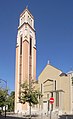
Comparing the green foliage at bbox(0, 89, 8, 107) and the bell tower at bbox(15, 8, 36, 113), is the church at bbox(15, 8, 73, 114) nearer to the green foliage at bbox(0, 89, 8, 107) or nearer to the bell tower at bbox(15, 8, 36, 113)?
the bell tower at bbox(15, 8, 36, 113)

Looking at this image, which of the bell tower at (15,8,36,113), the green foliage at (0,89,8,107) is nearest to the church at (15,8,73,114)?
the bell tower at (15,8,36,113)

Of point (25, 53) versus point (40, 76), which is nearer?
point (40, 76)

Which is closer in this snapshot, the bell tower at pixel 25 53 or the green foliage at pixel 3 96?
the green foliage at pixel 3 96

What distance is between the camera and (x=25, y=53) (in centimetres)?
11500

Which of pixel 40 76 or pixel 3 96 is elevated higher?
pixel 40 76

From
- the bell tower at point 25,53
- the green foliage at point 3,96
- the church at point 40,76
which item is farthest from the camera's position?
the bell tower at point 25,53

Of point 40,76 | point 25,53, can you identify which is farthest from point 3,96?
point 25,53

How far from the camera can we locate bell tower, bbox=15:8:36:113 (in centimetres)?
11244

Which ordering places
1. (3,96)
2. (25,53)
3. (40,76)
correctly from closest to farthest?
(3,96), (40,76), (25,53)

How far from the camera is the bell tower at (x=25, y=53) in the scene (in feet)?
369

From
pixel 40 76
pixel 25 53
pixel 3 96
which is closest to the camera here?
pixel 3 96

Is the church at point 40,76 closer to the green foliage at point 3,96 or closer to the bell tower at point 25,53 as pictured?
the bell tower at point 25,53

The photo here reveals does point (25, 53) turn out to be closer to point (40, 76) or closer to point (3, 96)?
point (40, 76)

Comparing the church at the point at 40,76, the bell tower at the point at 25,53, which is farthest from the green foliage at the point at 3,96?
the bell tower at the point at 25,53
